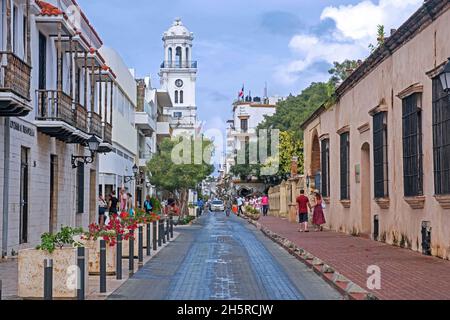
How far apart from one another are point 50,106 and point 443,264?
11555 millimetres

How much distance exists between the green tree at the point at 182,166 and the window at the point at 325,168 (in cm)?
1312

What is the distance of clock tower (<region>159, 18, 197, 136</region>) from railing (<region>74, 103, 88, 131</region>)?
78.9 m

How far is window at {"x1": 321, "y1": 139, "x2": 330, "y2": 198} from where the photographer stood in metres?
32.9

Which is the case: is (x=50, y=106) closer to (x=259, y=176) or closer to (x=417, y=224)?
(x=417, y=224)

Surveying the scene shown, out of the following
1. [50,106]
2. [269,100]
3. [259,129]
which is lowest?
[50,106]

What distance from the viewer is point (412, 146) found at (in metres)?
19.3

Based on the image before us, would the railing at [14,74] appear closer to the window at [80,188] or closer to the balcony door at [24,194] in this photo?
the balcony door at [24,194]

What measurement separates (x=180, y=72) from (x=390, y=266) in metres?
96.3

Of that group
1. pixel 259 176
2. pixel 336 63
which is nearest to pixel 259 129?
pixel 259 176

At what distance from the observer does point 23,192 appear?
2028 cm

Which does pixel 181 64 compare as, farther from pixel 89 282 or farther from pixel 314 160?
pixel 89 282

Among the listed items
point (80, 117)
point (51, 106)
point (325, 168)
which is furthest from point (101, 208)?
point (51, 106)

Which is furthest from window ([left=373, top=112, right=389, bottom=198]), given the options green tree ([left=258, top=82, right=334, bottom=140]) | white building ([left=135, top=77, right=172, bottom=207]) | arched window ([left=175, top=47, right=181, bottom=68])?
arched window ([left=175, top=47, right=181, bottom=68])

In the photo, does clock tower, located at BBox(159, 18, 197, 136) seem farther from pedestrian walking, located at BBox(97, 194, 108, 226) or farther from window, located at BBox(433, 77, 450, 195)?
window, located at BBox(433, 77, 450, 195)
